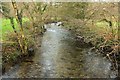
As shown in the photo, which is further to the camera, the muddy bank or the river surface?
the muddy bank

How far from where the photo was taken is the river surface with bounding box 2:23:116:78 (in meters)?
18.2

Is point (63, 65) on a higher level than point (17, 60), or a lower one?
lower

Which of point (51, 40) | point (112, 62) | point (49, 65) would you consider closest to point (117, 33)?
point (112, 62)

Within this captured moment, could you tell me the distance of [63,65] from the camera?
67.0 ft

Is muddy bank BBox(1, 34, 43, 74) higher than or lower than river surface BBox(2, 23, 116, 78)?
higher

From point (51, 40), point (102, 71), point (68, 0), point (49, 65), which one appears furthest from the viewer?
point (68, 0)

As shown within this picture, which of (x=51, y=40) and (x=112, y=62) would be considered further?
(x=51, y=40)

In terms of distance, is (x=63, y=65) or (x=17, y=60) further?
(x=17, y=60)

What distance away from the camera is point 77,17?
107 feet

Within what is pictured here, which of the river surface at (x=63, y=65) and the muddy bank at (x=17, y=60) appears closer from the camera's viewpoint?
the river surface at (x=63, y=65)

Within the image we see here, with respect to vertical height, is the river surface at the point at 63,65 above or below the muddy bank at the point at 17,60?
below

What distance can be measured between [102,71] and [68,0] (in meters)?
16.5

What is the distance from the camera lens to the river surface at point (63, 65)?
18189 mm

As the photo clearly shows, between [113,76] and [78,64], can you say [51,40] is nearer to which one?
[78,64]
